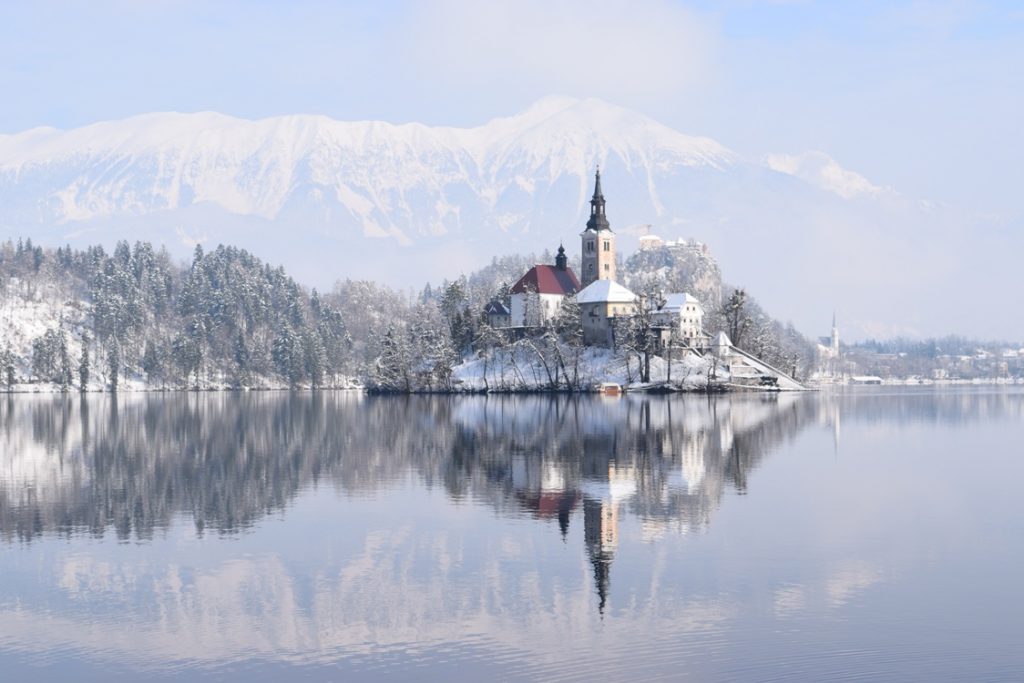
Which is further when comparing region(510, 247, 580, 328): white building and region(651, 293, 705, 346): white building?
region(510, 247, 580, 328): white building

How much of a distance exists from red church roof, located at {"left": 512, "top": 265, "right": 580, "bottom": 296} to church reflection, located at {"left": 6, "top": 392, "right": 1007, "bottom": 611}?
71472 mm

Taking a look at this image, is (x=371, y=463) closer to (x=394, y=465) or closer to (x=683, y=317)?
(x=394, y=465)

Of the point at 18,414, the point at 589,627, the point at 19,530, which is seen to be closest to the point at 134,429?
the point at 18,414

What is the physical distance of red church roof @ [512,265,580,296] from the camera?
186 metres

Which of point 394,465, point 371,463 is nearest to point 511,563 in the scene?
point 394,465

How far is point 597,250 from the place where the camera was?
19600 cm

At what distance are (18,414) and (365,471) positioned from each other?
7398cm

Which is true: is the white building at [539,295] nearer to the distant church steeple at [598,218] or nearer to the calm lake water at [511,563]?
the distant church steeple at [598,218]

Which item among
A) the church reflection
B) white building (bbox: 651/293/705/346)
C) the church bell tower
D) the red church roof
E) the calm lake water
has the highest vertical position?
the church bell tower

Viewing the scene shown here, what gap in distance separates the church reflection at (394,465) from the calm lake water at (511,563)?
31 centimetres

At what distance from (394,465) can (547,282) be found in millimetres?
127354

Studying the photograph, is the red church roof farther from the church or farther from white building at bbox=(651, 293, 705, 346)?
white building at bbox=(651, 293, 705, 346)

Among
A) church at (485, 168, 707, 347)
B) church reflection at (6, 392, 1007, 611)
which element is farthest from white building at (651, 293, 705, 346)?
church reflection at (6, 392, 1007, 611)

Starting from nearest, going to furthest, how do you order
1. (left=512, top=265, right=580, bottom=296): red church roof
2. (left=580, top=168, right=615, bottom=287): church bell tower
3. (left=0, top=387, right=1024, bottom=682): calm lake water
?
(left=0, top=387, right=1024, bottom=682): calm lake water < (left=512, top=265, right=580, bottom=296): red church roof < (left=580, top=168, right=615, bottom=287): church bell tower
